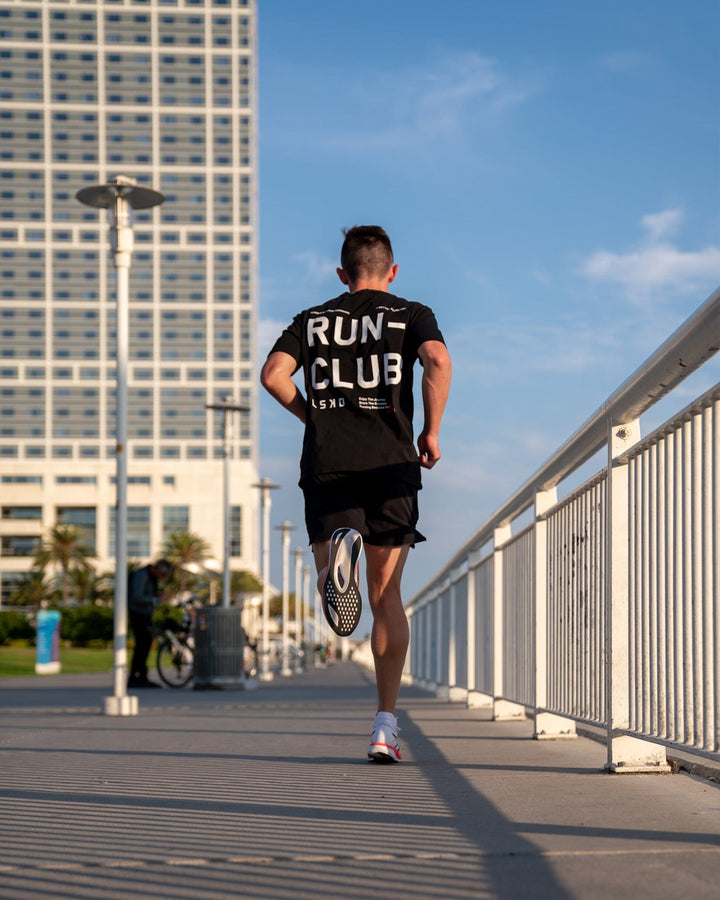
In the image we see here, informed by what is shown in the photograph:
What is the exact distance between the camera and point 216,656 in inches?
663

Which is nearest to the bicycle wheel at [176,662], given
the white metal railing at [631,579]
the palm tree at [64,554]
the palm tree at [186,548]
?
the white metal railing at [631,579]

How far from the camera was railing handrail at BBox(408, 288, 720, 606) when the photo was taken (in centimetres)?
320

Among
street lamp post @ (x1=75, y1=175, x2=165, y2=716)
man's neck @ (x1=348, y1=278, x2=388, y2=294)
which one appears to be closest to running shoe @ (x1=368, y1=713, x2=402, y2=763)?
man's neck @ (x1=348, y1=278, x2=388, y2=294)

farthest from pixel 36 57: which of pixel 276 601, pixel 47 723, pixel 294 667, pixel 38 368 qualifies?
pixel 47 723

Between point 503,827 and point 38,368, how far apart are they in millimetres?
121817

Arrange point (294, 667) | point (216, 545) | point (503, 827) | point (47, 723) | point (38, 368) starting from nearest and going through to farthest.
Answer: point (503, 827) → point (47, 723) → point (294, 667) → point (216, 545) → point (38, 368)

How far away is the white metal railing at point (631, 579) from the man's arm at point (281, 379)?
44.2 inches

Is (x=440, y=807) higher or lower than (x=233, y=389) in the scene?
lower

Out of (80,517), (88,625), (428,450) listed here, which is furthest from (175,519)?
(428,450)

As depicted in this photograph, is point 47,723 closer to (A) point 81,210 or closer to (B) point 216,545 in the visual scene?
(B) point 216,545

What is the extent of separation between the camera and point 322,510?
4.74m

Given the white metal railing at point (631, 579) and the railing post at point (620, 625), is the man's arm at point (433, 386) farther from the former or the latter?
the railing post at point (620, 625)

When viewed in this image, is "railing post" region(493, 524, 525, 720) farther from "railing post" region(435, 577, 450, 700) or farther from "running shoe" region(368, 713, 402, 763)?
"railing post" region(435, 577, 450, 700)

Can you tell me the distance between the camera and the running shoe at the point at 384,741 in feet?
15.4
